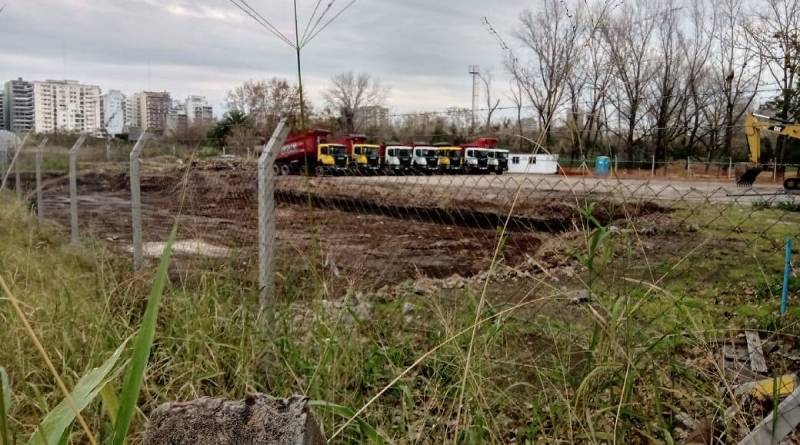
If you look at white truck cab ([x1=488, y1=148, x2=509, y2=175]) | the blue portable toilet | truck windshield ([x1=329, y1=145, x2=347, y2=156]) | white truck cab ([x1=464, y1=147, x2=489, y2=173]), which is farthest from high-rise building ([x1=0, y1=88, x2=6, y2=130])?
truck windshield ([x1=329, y1=145, x2=347, y2=156])

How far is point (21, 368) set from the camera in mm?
2621

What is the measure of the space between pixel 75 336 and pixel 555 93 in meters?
2.50

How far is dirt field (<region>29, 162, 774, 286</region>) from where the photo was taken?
19.0 feet

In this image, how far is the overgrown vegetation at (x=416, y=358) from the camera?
1.97m

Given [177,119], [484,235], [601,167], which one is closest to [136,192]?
[177,119]

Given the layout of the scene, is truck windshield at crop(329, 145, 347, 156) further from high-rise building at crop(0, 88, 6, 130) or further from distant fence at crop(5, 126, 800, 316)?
high-rise building at crop(0, 88, 6, 130)

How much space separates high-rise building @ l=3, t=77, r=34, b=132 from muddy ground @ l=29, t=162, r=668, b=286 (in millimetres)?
986

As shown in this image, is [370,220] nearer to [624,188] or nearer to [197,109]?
[197,109]

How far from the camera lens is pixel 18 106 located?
4.78m

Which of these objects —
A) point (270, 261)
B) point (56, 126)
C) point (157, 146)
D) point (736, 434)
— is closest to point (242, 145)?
point (157, 146)

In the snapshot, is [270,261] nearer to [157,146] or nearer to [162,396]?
[162,396]

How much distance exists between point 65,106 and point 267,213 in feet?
11.7

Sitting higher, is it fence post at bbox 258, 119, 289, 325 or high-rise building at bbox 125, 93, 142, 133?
high-rise building at bbox 125, 93, 142, 133

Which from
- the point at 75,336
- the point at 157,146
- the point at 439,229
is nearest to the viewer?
the point at 75,336
